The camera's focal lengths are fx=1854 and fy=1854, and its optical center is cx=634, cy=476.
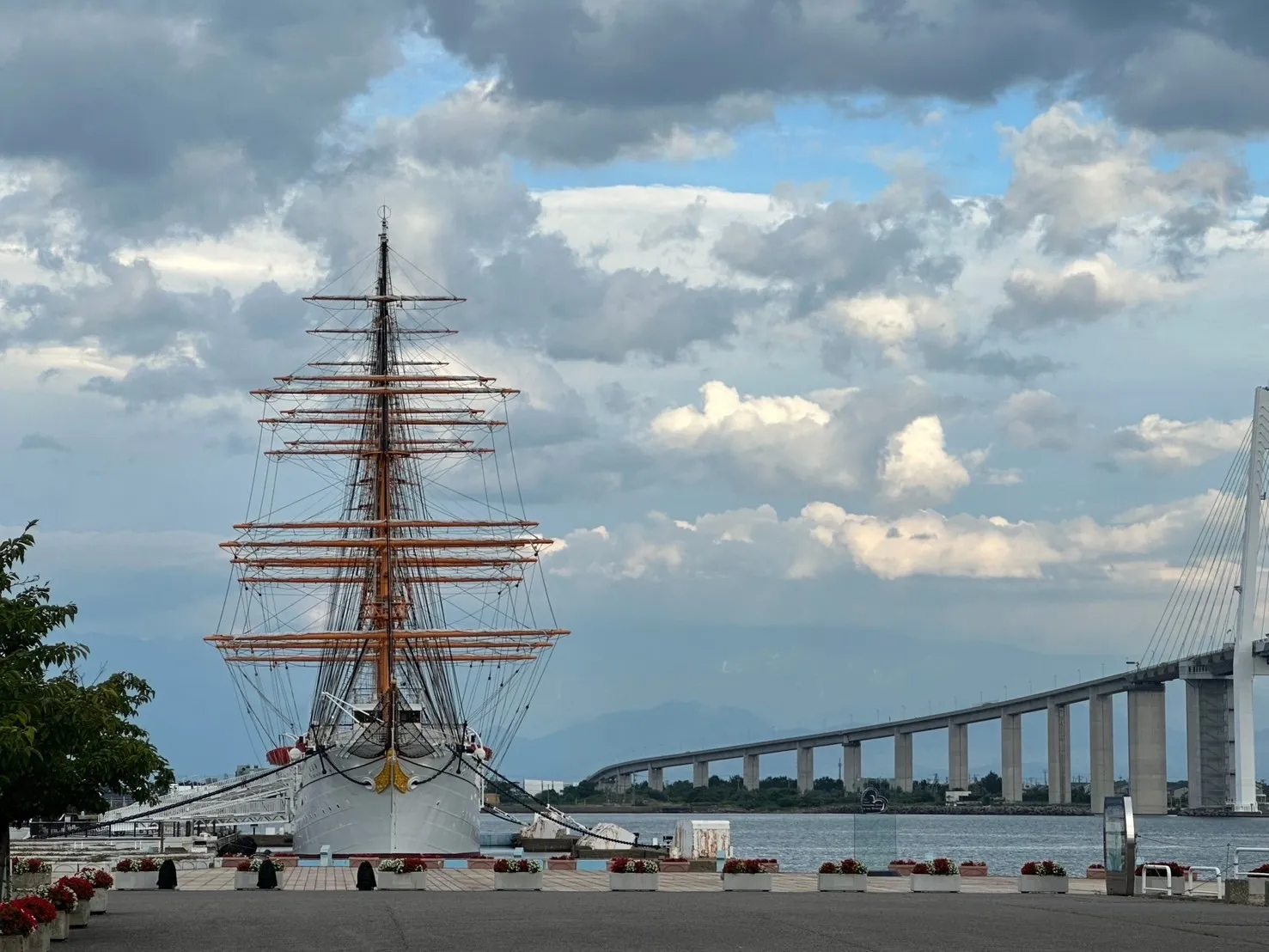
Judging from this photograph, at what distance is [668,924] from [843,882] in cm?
1376

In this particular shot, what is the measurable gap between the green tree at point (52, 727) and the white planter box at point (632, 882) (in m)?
12.7

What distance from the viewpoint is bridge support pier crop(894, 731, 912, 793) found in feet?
531

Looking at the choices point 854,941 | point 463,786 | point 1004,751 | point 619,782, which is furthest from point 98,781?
point 619,782

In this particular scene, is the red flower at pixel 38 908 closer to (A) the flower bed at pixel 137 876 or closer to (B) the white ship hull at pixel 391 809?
(A) the flower bed at pixel 137 876

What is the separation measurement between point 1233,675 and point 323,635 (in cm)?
6592

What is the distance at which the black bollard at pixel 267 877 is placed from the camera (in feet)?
132

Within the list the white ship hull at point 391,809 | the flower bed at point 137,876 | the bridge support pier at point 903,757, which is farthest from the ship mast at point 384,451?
the bridge support pier at point 903,757

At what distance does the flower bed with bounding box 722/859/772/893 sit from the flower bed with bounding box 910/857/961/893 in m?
3.39

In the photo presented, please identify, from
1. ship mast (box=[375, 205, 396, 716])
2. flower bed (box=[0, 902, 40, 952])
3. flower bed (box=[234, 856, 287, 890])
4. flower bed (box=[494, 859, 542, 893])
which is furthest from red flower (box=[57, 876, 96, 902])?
ship mast (box=[375, 205, 396, 716])

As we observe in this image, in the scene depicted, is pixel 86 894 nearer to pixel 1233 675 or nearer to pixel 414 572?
pixel 414 572

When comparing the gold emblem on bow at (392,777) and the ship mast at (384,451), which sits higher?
the ship mast at (384,451)

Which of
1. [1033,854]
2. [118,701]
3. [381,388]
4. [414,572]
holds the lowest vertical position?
[1033,854]

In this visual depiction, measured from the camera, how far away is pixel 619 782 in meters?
197

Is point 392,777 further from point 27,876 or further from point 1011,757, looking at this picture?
point 1011,757
